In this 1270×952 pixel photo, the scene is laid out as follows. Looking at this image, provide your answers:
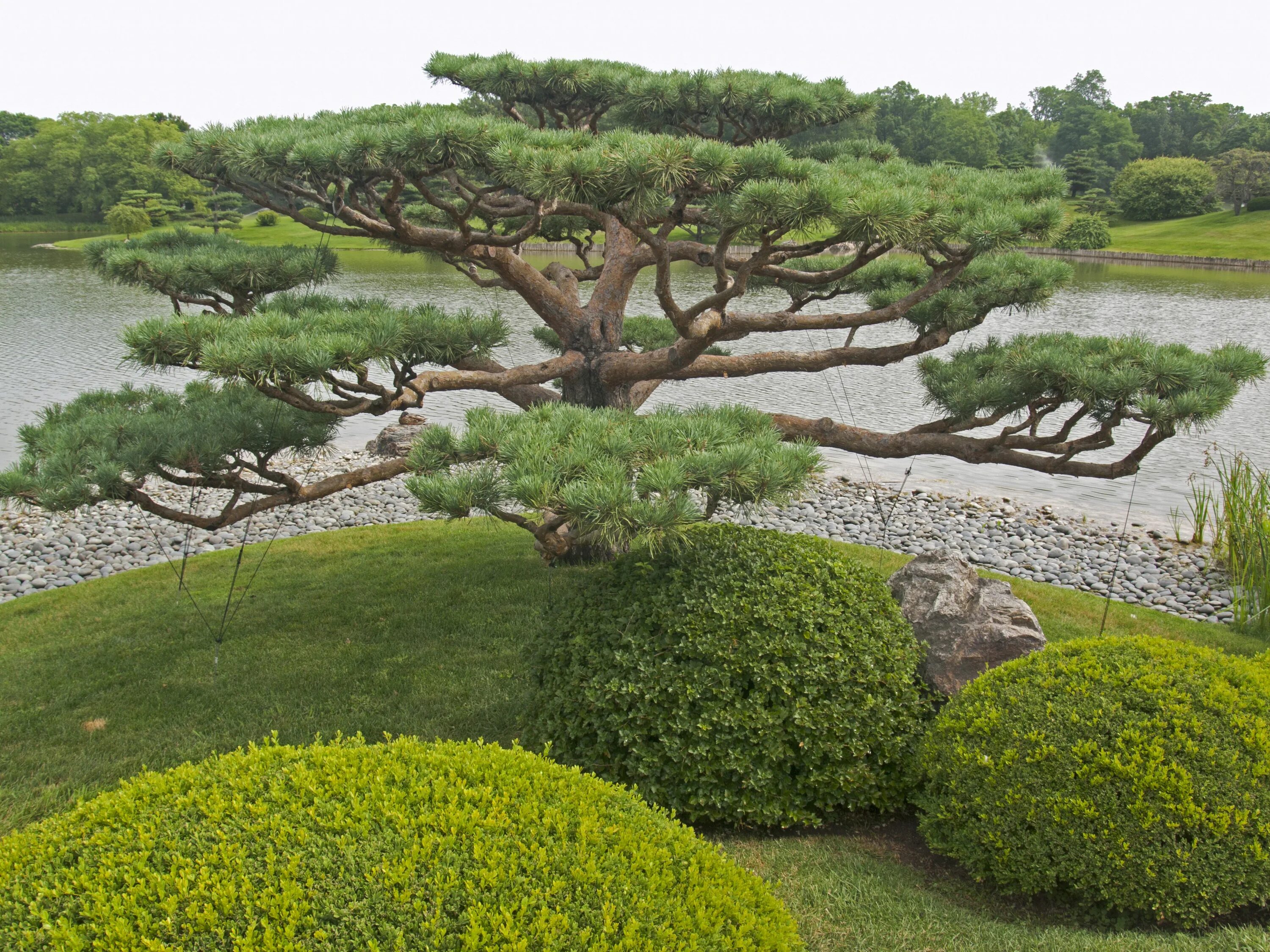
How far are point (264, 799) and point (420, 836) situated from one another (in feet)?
1.56

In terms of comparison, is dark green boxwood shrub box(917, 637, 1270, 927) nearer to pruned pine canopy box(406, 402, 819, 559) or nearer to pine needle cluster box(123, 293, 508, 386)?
pruned pine canopy box(406, 402, 819, 559)

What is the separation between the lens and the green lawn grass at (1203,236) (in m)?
39.9

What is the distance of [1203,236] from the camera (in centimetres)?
4309

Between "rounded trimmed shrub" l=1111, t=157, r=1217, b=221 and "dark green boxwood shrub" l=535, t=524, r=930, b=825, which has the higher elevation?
"rounded trimmed shrub" l=1111, t=157, r=1217, b=221

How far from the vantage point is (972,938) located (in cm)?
323

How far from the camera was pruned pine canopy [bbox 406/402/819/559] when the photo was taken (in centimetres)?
351

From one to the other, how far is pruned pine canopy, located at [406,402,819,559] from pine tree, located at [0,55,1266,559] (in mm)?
12

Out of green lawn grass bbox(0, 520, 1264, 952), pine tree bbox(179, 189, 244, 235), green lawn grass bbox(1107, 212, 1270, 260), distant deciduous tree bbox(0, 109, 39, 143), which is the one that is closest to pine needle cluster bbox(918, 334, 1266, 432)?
green lawn grass bbox(0, 520, 1264, 952)

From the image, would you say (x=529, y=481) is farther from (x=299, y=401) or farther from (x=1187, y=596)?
(x=1187, y=596)


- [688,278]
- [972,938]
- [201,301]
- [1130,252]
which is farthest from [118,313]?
[1130,252]

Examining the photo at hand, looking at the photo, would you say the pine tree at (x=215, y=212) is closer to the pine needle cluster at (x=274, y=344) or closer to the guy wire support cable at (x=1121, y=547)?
the guy wire support cable at (x=1121, y=547)

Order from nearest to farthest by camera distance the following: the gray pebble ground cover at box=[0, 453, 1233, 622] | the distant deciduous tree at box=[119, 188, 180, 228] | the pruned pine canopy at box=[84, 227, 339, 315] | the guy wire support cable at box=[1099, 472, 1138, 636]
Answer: the pruned pine canopy at box=[84, 227, 339, 315] < the guy wire support cable at box=[1099, 472, 1138, 636] < the gray pebble ground cover at box=[0, 453, 1233, 622] < the distant deciduous tree at box=[119, 188, 180, 228]

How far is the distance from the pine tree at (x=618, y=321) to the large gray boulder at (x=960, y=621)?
0.96m

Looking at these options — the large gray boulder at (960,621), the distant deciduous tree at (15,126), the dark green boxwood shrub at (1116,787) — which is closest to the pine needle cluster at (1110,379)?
the large gray boulder at (960,621)
